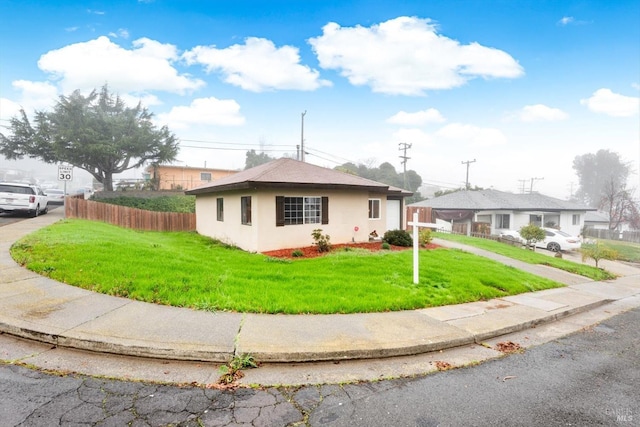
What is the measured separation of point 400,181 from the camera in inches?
1747

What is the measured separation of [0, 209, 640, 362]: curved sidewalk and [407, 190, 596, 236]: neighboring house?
872 inches

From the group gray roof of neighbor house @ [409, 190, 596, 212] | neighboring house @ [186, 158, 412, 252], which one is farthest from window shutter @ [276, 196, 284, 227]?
gray roof of neighbor house @ [409, 190, 596, 212]

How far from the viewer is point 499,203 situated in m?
28.3

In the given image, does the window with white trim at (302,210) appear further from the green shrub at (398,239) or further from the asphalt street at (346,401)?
the asphalt street at (346,401)

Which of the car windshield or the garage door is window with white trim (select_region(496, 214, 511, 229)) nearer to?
the garage door

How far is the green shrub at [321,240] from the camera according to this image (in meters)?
11.1

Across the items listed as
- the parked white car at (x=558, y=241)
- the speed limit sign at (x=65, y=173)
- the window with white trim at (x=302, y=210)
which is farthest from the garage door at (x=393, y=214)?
the speed limit sign at (x=65, y=173)

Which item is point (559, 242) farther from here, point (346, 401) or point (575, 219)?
point (346, 401)

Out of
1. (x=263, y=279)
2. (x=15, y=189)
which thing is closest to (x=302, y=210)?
(x=263, y=279)

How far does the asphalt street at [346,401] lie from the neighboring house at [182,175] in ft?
105

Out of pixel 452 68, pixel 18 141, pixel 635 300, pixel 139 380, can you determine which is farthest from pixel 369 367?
pixel 18 141

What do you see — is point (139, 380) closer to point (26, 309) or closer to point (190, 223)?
point (26, 309)

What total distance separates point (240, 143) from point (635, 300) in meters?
38.0

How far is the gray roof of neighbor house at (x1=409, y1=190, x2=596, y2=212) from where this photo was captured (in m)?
27.8
